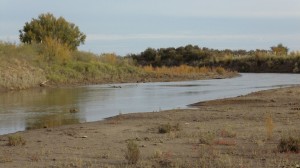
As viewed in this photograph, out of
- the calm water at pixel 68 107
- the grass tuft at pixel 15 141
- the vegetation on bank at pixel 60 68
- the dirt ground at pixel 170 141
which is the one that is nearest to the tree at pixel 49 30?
the vegetation on bank at pixel 60 68

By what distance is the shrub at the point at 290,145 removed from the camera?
1166cm

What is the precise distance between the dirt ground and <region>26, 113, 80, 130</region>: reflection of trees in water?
47.3 inches

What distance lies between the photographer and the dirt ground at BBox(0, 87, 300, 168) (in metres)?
10.8

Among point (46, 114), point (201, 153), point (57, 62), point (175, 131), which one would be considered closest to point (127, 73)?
point (57, 62)

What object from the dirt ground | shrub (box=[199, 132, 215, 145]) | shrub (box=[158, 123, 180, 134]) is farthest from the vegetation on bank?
shrub (box=[199, 132, 215, 145])

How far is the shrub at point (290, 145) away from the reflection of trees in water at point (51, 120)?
813cm

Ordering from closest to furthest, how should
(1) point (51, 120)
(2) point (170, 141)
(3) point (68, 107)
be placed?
(2) point (170, 141), (1) point (51, 120), (3) point (68, 107)

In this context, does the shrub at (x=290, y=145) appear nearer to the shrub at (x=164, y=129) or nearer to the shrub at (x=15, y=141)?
the shrub at (x=164, y=129)

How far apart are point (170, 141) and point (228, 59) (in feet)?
219

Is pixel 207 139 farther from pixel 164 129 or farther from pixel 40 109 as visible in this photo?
pixel 40 109

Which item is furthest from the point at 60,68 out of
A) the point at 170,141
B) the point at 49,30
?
the point at 170,141

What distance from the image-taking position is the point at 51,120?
62.8ft

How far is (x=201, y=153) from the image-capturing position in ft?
37.4

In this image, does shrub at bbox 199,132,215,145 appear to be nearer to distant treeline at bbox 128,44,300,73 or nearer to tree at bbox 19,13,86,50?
tree at bbox 19,13,86,50
